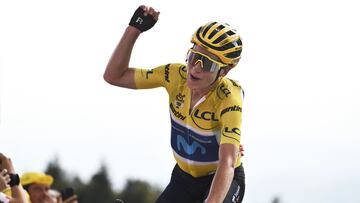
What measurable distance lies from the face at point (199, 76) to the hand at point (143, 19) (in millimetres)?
764

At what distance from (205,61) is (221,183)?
1.42 meters

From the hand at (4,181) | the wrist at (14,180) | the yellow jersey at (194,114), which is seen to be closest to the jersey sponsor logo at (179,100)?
the yellow jersey at (194,114)

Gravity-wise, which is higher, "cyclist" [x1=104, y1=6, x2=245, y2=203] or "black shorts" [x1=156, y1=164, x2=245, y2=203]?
"cyclist" [x1=104, y1=6, x2=245, y2=203]

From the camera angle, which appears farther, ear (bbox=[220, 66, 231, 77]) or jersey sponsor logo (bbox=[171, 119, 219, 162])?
jersey sponsor logo (bbox=[171, 119, 219, 162])

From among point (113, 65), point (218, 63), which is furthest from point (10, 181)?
point (218, 63)

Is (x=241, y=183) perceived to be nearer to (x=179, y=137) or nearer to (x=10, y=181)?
(x=179, y=137)

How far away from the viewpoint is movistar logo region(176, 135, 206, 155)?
46.6 ft

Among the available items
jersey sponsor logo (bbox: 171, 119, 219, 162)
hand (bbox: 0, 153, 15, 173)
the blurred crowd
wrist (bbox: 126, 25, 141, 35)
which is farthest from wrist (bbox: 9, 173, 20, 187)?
wrist (bbox: 126, 25, 141, 35)

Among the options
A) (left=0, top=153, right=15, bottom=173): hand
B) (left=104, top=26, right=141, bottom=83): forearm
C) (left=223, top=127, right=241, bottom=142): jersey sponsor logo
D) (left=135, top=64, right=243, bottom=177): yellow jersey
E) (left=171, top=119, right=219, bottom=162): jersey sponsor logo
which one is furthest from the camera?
(left=0, top=153, right=15, bottom=173): hand

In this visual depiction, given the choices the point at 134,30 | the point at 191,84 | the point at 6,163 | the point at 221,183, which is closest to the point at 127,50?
the point at 134,30

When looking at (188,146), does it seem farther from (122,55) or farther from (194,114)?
(122,55)

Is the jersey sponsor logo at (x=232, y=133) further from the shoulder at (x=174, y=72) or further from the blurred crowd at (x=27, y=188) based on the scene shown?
the blurred crowd at (x=27, y=188)

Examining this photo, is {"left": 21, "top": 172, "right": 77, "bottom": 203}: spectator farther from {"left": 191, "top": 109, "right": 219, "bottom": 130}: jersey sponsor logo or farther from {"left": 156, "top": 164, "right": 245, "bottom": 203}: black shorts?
{"left": 191, "top": 109, "right": 219, "bottom": 130}: jersey sponsor logo

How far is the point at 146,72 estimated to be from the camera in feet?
47.1
